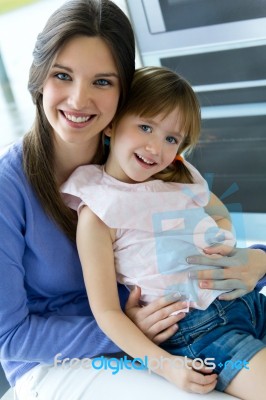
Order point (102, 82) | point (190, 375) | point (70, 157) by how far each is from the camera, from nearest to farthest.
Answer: point (190, 375) < point (102, 82) < point (70, 157)

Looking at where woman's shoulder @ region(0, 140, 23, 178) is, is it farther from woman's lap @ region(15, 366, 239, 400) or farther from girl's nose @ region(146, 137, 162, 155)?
woman's lap @ region(15, 366, 239, 400)

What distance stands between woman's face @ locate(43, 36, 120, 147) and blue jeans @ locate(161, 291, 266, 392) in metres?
0.42

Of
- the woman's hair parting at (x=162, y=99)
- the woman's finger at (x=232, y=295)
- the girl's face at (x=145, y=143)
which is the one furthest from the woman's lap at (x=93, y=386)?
the woman's hair parting at (x=162, y=99)

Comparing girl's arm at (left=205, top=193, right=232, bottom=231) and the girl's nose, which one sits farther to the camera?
girl's arm at (left=205, top=193, right=232, bottom=231)

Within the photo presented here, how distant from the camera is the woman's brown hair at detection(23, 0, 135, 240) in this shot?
3.16ft

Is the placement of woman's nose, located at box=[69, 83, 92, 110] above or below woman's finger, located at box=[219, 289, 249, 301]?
above

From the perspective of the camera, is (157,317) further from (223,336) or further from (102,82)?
(102,82)

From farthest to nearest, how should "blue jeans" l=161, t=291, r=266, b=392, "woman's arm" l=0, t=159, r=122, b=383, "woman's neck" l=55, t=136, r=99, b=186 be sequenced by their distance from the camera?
1. "woman's neck" l=55, t=136, r=99, b=186
2. "woman's arm" l=0, t=159, r=122, b=383
3. "blue jeans" l=161, t=291, r=266, b=392

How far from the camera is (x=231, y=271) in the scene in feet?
3.33

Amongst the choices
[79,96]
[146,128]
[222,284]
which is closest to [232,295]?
[222,284]

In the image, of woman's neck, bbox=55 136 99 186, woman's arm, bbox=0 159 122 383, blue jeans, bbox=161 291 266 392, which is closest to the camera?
blue jeans, bbox=161 291 266 392

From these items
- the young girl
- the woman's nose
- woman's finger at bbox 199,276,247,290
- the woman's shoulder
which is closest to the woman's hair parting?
the young girl

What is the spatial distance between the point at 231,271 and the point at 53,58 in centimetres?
55

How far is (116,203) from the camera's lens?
1.01m
